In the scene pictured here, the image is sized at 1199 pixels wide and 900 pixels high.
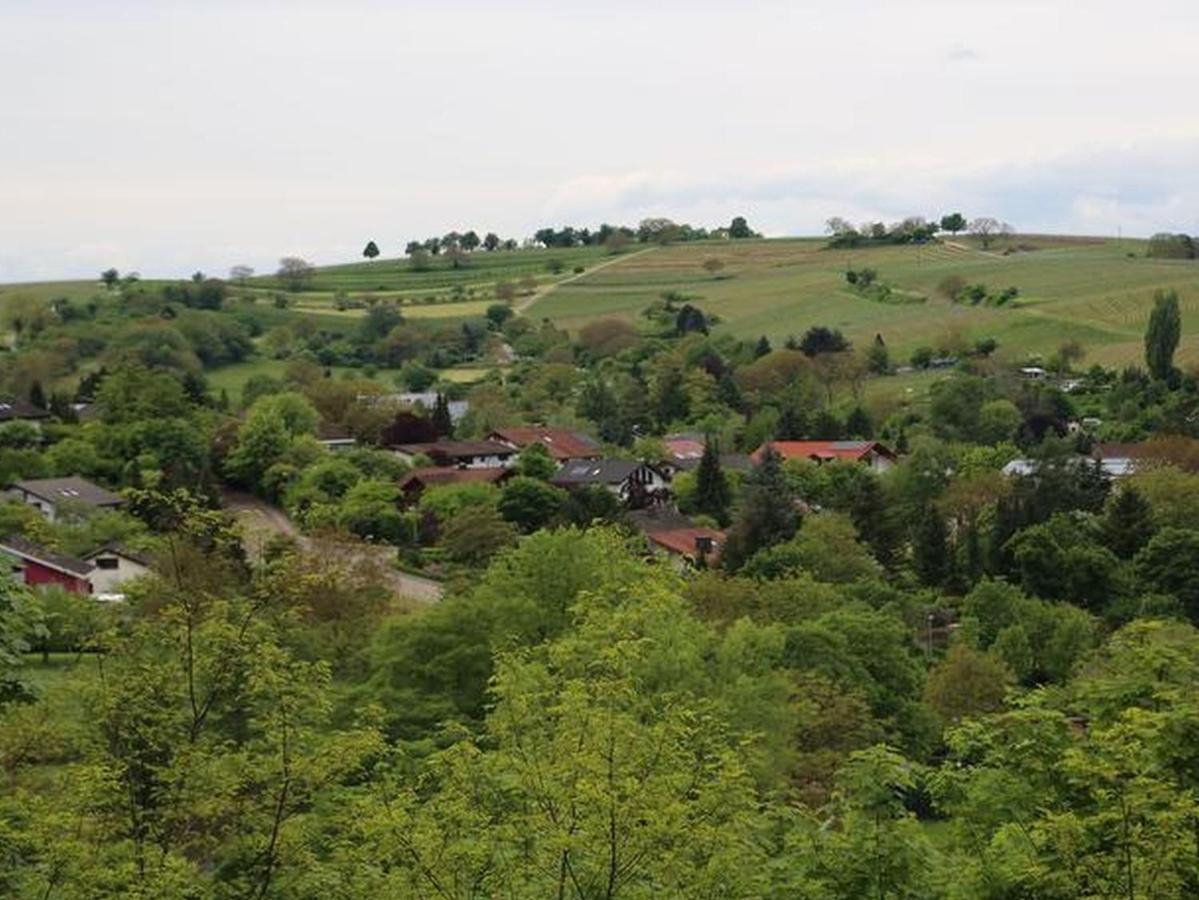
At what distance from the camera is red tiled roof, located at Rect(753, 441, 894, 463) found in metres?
60.8

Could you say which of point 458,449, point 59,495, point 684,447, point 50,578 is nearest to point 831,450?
point 684,447

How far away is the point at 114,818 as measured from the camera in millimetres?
8836

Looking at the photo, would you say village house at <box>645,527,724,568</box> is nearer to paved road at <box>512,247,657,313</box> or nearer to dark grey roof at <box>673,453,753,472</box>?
dark grey roof at <box>673,453,753,472</box>

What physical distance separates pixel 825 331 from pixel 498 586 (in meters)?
62.6

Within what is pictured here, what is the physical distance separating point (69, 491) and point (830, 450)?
30354 millimetres

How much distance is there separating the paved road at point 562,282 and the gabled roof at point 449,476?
193 feet

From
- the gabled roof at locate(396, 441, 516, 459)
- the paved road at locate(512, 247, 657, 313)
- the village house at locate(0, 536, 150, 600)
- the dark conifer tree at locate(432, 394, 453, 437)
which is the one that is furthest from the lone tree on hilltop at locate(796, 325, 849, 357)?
the village house at locate(0, 536, 150, 600)

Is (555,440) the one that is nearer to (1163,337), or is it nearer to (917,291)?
(1163,337)

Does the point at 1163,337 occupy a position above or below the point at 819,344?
above

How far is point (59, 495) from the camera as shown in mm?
48531

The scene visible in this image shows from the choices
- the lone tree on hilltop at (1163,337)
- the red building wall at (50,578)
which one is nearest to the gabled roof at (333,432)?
the red building wall at (50,578)

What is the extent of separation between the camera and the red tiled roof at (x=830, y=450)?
6084 cm

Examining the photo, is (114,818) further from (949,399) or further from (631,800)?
(949,399)

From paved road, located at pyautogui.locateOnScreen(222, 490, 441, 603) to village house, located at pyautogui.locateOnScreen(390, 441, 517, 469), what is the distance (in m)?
7.18
